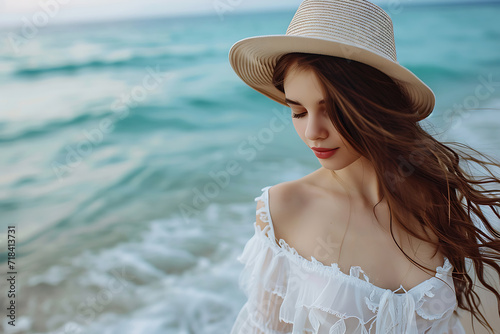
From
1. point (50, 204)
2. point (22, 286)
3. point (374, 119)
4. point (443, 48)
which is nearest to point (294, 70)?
point (374, 119)

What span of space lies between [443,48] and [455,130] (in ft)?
21.3

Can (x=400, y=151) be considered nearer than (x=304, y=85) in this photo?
No

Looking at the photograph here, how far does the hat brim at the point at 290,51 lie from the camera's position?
1461 millimetres

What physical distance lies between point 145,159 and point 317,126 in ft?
19.2

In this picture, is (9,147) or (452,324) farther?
(9,147)

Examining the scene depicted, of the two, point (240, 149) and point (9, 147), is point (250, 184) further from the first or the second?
point (9, 147)

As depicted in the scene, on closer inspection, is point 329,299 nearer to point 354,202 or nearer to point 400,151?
point 354,202

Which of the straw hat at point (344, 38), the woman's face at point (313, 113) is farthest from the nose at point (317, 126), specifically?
the straw hat at point (344, 38)

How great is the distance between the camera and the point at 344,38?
1.48 m

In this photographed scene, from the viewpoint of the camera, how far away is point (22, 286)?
4.22m

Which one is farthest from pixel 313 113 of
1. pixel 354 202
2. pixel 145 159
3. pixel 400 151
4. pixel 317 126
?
pixel 145 159

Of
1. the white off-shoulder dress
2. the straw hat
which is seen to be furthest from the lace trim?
the straw hat

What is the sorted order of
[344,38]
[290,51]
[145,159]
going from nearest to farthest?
[344,38], [290,51], [145,159]

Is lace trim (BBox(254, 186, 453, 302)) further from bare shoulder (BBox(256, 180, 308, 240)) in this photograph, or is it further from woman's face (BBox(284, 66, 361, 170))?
woman's face (BBox(284, 66, 361, 170))
